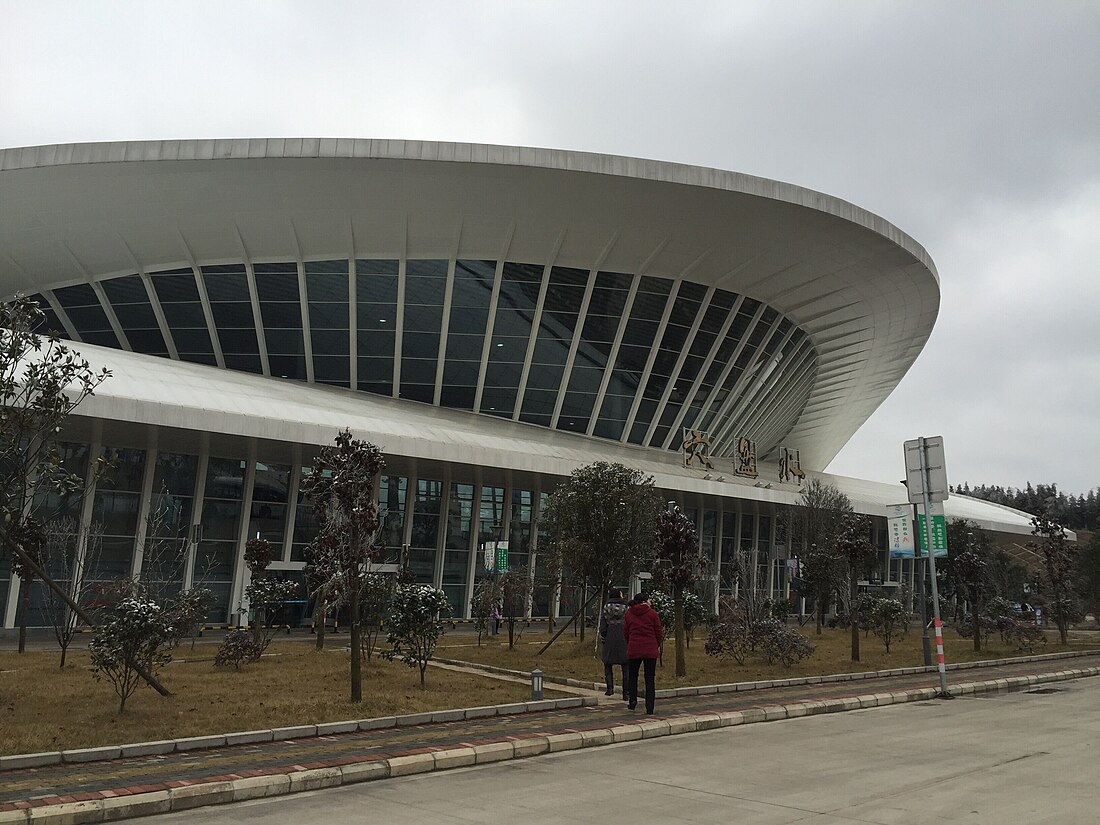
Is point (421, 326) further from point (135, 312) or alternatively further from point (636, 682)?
point (636, 682)

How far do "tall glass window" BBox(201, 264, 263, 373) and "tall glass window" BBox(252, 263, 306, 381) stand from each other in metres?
0.51

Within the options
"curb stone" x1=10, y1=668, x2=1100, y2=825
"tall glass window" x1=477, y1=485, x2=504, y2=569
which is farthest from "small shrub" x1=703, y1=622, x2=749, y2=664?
"tall glass window" x1=477, y1=485, x2=504, y2=569

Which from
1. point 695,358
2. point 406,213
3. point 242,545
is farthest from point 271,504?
point 695,358

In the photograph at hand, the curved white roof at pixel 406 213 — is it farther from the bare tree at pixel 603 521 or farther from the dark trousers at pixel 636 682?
the dark trousers at pixel 636 682

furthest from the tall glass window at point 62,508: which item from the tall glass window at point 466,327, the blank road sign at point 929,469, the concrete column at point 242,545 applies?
the blank road sign at point 929,469

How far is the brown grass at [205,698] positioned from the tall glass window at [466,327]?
17294mm

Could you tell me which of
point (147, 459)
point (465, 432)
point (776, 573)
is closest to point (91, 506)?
point (147, 459)

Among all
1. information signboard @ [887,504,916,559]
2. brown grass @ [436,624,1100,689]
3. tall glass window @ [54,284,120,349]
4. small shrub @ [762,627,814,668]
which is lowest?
brown grass @ [436,624,1100,689]

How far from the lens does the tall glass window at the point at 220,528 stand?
28.5 metres

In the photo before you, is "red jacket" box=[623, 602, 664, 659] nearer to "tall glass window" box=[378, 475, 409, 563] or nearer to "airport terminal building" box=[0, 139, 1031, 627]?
"airport terminal building" box=[0, 139, 1031, 627]

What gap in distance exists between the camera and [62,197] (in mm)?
29594

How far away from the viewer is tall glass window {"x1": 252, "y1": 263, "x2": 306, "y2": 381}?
106 ft

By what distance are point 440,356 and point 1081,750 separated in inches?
1066

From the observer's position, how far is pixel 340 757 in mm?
8883
